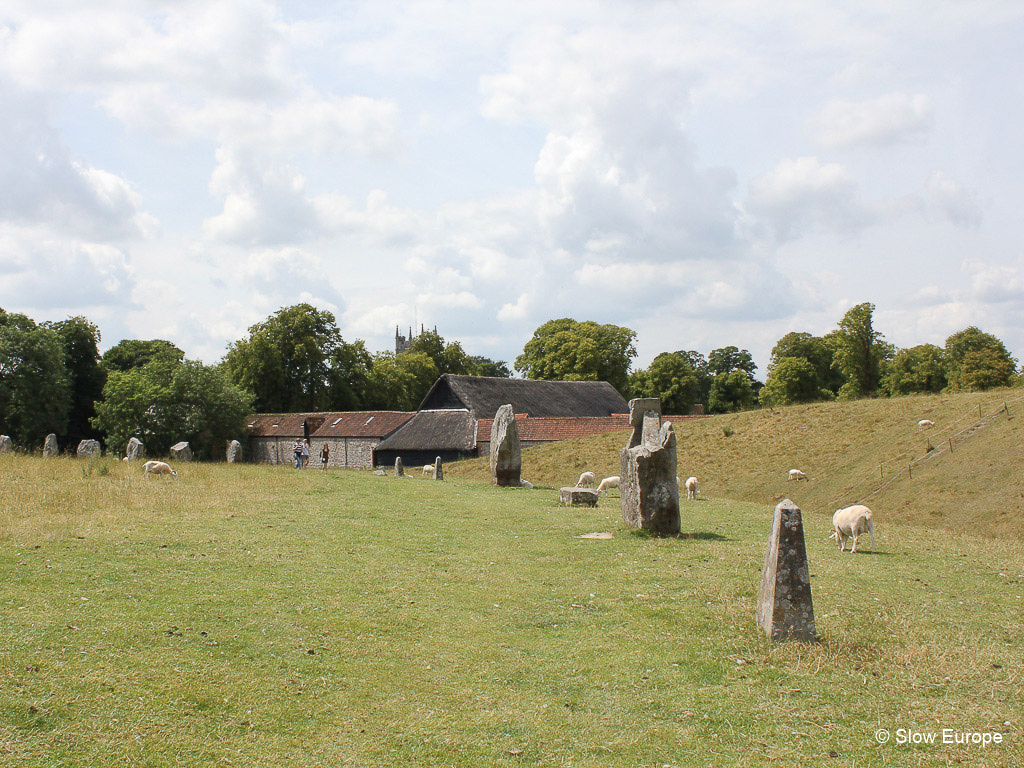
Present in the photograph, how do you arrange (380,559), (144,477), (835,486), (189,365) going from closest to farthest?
(380,559), (144,477), (835,486), (189,365)

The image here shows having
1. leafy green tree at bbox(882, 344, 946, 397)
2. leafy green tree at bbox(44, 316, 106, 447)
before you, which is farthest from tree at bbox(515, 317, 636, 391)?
leafy green tree at bbox(44, 316, 106, 447)

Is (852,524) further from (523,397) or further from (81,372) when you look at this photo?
(81,372)

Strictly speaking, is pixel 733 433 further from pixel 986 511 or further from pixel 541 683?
pixel 541 683

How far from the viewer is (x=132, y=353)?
85312mm

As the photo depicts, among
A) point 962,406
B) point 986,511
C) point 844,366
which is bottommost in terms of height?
point 986,511

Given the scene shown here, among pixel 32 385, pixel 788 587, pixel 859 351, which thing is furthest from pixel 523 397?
pixel 788 587

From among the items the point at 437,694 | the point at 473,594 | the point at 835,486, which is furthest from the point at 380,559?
the point at 835,486

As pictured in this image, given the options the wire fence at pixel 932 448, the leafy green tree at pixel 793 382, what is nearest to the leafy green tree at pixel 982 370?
the leafy green tree at pixel 793 382

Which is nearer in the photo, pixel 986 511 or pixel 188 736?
pixel 188 736

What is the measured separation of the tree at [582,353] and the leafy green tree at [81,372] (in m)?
47.7

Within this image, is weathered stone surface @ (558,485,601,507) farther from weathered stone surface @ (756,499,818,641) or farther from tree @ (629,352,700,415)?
tree @ (629,352,700,415)

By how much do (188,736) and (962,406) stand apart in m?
39.6

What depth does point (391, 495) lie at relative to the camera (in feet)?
76.6

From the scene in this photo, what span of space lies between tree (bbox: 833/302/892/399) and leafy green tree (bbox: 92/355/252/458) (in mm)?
50124
